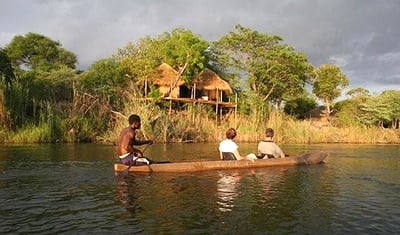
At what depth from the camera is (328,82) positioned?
154ft

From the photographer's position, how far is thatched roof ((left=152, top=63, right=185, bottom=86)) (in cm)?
3441

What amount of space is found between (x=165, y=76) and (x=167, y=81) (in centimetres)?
50

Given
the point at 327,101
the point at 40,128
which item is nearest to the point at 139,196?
the point at 40,128

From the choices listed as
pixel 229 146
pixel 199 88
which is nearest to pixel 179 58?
pixel 199 88

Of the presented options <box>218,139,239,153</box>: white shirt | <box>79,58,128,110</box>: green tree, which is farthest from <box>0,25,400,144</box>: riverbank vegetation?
<box>218,139,239,153</box>: white shirt

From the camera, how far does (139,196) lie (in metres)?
9.77

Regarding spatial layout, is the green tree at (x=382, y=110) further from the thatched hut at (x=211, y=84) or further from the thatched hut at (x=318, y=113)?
the thatched hut at (x=211, y=84)

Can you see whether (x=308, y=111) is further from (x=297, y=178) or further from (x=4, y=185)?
(x=4, y=185)

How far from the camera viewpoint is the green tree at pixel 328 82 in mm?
46812

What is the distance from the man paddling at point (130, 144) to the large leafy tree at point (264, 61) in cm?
2805

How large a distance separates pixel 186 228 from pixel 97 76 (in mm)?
28590

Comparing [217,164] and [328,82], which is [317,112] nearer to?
[328,82]

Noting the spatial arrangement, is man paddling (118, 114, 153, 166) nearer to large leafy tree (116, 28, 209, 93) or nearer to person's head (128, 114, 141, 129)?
person's head (128, 114, 141, 129)

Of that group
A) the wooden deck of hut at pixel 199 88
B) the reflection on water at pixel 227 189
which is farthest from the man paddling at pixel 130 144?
the wooden deck of hut at pixel 199 88
